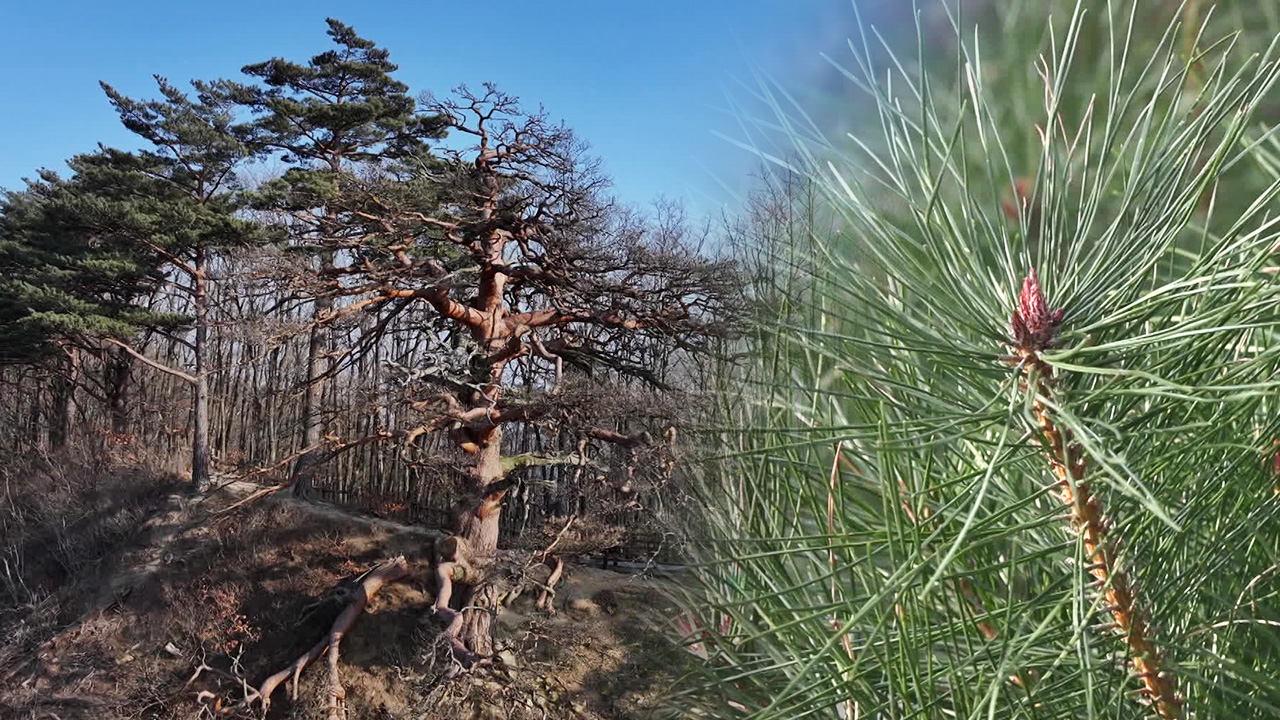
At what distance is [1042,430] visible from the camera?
0.55 m

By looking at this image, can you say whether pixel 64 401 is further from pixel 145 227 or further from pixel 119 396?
pixel 145 227

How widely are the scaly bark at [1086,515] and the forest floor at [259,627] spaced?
18.6 feet

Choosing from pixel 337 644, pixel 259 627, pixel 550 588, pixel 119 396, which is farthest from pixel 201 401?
pixel 550 588

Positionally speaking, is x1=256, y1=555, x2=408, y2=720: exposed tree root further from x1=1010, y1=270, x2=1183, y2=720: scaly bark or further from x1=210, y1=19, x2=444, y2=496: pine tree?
x1=1010, y1=270, x2=1183, y2=720: scaly bark

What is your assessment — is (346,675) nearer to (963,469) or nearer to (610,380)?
(610,380)

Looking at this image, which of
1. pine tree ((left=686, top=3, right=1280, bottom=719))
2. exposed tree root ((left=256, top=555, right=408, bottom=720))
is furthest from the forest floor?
pine tree ((left=686, top=3, right=1280, bottom=719))

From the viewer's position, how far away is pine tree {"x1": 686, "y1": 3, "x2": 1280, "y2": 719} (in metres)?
0.51

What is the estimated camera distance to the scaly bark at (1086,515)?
519 millimetres

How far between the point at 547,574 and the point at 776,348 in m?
7.25

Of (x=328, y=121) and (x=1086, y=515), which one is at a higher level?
(x=328, y=121)

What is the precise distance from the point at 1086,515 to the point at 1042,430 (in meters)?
0.06

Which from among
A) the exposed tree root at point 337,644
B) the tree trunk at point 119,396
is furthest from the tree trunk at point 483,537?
the tree trunk at point 119,396

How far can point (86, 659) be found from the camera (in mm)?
8031

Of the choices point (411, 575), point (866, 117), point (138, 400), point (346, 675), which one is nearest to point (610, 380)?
point (411, 575)
